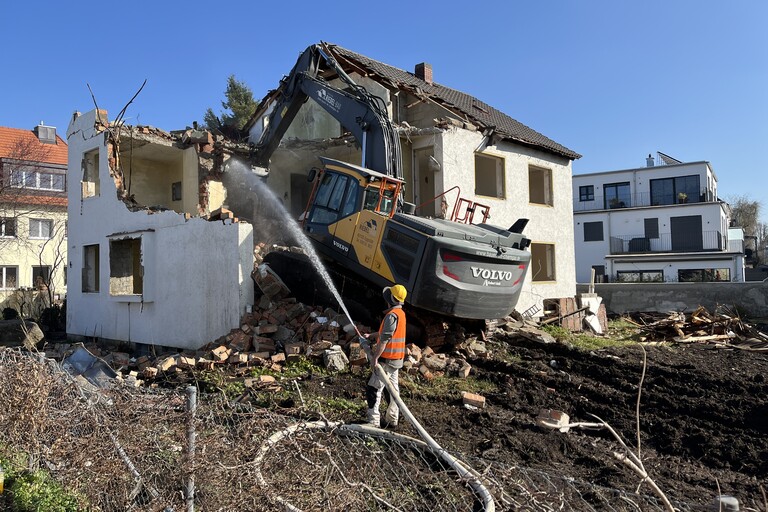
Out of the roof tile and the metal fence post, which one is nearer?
the metal fence post

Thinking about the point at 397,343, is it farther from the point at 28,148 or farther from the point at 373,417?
the point at 28,148

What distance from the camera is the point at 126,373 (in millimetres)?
10719

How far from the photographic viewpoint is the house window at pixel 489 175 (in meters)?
17.4

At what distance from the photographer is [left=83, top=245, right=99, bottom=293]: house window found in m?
16.2

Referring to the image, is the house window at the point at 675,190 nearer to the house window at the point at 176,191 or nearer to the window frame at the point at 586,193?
the window frame at the point at 586,193

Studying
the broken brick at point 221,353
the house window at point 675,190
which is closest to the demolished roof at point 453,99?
the broken brick at point 221,353

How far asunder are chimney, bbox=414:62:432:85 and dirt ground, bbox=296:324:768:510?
1197cm

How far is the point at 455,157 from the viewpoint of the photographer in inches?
613

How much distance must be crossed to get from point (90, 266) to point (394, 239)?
411 inches

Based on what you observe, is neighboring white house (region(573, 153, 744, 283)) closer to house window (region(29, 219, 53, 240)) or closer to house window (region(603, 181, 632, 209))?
house window (region(603, 181, 632, 209))

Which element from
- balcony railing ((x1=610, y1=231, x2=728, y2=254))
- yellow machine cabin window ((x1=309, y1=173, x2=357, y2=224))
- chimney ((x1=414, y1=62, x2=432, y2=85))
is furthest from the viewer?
balcony railing ((x1=610, y1=231, x2=728, y2=254))

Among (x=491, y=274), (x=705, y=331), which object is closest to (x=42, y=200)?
(x=491, y=274)

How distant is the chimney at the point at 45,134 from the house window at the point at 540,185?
27.0 meters

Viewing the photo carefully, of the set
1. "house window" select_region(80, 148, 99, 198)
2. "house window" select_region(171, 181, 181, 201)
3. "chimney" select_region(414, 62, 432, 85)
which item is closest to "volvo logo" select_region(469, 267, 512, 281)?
"house window" select_region(80, 148, 99, 198)
